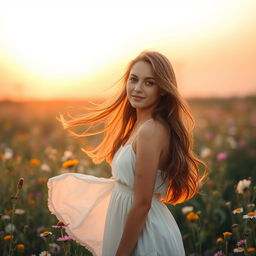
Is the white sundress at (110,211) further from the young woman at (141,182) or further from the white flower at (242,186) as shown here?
the white flower at (242,186)

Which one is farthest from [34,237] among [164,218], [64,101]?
[64,101]

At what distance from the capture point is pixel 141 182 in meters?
2.35

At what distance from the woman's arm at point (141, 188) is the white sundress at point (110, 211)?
0.11 meters

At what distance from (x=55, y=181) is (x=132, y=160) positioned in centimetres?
65

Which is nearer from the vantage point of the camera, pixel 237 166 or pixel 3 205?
pixel 3 205

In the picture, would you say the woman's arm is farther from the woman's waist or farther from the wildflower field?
the wildflower field

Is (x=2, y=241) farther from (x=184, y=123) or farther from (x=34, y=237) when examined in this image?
(x=184, y=123)

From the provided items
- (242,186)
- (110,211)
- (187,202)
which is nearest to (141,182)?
(110,211)

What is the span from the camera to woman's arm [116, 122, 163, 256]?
7.70 ft

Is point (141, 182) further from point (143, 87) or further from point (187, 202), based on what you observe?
point (187, 202)

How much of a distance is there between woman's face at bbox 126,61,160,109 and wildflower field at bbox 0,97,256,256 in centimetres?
80

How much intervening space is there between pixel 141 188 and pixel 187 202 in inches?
91.8

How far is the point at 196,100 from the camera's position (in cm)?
1759

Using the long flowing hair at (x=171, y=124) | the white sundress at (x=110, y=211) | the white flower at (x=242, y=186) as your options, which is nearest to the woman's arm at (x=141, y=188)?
the white sundress at (x=110, y=211)
